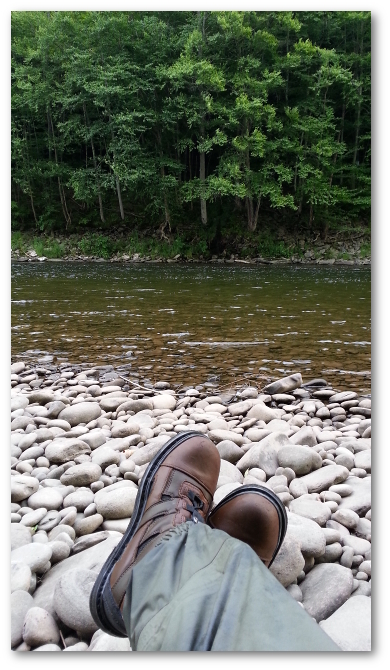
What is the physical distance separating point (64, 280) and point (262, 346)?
449 cm

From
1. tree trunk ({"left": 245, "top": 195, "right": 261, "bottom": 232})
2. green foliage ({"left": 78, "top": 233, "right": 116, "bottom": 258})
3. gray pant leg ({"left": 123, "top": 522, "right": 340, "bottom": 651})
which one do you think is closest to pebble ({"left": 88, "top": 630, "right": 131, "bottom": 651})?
gray pant leg ({"left": 123, "top": 522, "right": 340, "bottom": 651})

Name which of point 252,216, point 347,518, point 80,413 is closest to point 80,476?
point 80,413

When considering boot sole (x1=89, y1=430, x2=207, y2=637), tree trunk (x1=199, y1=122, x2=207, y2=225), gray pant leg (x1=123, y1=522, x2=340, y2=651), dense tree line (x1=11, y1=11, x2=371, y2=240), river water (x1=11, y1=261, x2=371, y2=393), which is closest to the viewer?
gray pant leg (x1=123, y1=522, x2=340, y2=651)

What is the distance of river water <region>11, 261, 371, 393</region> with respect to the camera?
9.77 ft

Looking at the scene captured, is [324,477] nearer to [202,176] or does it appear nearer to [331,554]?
[331,554]

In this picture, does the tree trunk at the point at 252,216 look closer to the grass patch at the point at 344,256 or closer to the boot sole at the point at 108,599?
the grass patch at the point at 344,256

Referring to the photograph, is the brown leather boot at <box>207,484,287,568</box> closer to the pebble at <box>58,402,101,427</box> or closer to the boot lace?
the boot lace

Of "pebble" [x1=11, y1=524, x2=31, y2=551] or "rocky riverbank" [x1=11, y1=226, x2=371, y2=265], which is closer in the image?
"pebble" [x1=11, y1=524, x2=31, y2=551]

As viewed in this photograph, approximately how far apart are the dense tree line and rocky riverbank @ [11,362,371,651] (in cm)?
121

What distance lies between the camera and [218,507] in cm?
123

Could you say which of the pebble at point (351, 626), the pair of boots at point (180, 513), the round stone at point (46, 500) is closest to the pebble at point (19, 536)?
the round stone at point (46, 500)

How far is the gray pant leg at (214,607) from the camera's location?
0.67 m

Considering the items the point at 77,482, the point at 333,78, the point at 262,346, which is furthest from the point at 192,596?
the point at 333,78

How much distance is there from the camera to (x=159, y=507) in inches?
45.1
